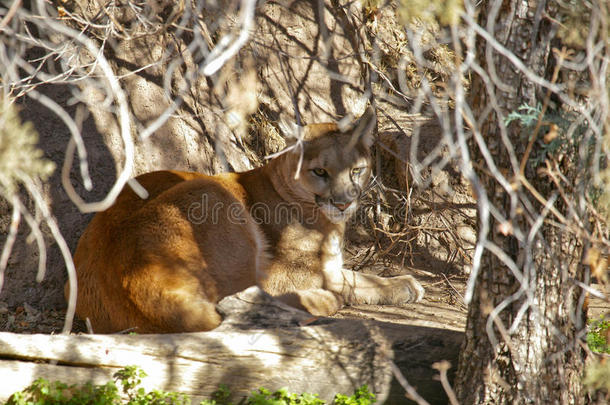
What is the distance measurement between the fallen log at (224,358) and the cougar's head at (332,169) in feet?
5.50

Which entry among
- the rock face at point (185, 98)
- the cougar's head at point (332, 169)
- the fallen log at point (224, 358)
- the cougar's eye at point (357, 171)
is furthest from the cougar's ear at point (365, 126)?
the fallen log at point (224, 358)

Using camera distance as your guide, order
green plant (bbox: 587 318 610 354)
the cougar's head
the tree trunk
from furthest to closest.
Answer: the cougar's head, green plant (bbox: 587 318 610 354), the tree trunk

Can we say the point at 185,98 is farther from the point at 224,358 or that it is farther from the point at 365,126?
the point at 224,358

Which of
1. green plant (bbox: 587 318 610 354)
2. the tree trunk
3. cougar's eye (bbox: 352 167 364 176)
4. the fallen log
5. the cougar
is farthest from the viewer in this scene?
cougar's eye (bbox: 352 167 364 176)

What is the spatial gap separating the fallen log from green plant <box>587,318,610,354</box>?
1.55 metres

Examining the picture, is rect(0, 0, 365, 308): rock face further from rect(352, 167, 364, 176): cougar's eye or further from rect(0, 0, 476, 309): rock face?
rect(352, 167, 364, 176): cougar's eye

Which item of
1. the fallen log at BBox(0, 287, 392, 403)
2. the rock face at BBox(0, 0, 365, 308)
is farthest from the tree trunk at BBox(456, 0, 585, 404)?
the rock face at BBox(0, 0, 365, 308)

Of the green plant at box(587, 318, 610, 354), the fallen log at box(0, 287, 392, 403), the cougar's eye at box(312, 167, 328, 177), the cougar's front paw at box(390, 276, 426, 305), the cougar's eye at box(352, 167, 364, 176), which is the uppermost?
the cougar's eye at box(352, 167, 364, 176)

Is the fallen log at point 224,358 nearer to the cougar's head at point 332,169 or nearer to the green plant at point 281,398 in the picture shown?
the green plant at point 281,398

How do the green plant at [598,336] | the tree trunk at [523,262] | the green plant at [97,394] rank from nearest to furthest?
1. the tree trunk at [523,262]
2. the green plant at [97,394]
3. the green plant at [598,336]

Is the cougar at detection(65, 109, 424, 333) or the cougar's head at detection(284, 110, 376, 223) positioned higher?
the cougar's head at detection(284, 110, 376, 223)

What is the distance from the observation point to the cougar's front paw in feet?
16.5

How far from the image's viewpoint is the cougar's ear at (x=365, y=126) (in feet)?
16.0

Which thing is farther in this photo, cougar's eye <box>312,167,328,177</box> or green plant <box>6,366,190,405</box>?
cougar's eye <box>312,167,328,177</box>
